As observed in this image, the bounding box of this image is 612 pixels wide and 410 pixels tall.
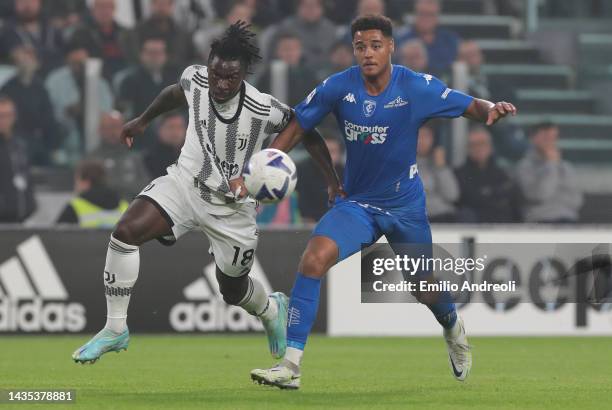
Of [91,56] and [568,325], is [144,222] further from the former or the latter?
[91,56]

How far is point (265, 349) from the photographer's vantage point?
42.1ft

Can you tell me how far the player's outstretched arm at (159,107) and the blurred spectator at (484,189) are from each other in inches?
279

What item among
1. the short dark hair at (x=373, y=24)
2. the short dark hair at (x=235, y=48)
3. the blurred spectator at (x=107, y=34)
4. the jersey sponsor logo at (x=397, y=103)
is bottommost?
the jersey sponsor logo at (x=397, y=103)

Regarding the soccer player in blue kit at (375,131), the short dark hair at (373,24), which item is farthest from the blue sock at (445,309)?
the short dark hair at (373,24)

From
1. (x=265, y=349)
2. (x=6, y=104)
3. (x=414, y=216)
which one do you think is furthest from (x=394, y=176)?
(x=6, y=104)

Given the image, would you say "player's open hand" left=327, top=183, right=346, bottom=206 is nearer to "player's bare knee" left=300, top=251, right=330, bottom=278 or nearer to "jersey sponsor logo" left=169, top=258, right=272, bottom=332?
"player's bare knee" left=300, top=251, right=330, bottom=278

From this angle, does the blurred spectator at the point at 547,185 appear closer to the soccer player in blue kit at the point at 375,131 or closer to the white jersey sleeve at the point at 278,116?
the soccer player in blue kit at the point at 375,131

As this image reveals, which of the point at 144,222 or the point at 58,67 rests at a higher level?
the point at 58,67

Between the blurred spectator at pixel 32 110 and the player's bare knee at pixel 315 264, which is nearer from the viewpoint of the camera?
the player's bare knee at pixel 315 264

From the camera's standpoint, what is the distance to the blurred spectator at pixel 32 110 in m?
16.2

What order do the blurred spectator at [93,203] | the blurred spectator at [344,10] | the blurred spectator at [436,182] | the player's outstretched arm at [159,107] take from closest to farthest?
the player's outstretched arm at [159,107] < the blurred spectator at [93,203] < the blurred spectator at [436,182] < the blurred spectator at [344,10]

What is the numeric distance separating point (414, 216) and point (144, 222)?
1.73 m

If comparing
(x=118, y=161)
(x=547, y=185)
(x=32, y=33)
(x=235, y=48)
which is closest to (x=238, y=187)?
(x=235, y=48)

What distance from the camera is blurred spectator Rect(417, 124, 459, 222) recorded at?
1596 cm
